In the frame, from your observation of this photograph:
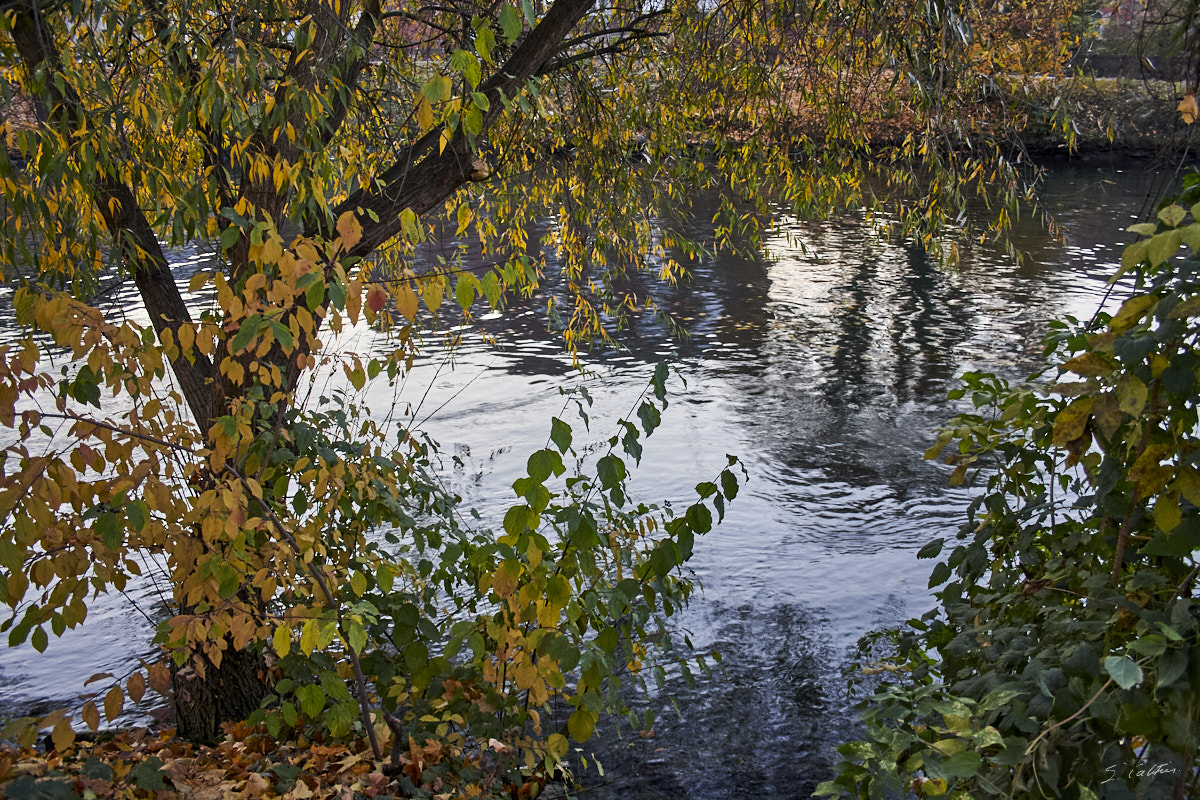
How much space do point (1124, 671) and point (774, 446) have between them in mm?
6487

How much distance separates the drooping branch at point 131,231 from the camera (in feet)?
11.4

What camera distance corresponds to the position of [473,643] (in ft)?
8.82

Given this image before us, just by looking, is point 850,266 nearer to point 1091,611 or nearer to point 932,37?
point 932,37

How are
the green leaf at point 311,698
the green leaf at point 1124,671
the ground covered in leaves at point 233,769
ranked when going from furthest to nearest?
1. the green leaf at point 311,698
2. the ground covered in leaves at point 233,769
3. the green leaf at point 1124,671

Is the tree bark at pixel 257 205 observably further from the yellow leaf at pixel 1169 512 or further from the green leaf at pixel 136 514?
the yellow leaf at pixel 1169 512

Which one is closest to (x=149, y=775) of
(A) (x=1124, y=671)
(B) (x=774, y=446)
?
(A) (x=1124, y=671)

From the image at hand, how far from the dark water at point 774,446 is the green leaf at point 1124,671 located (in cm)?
188

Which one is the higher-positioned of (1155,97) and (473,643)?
(1155,97)

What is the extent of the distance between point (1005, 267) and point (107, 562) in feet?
49.1

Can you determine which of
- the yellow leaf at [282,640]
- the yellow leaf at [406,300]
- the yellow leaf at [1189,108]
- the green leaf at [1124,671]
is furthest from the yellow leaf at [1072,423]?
the yellow leaf at [282,640]

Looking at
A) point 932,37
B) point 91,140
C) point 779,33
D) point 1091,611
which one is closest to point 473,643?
point 1091,611

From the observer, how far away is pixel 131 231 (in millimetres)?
3793

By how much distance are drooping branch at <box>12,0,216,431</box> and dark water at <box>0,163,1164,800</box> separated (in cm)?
77

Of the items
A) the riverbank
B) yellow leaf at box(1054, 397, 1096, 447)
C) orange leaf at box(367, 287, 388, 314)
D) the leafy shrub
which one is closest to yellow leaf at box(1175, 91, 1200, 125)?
the leafy shrub
